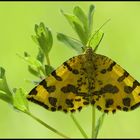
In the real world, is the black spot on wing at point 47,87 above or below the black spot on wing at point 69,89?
above

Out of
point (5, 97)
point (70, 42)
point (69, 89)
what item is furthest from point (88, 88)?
point (5, 97)

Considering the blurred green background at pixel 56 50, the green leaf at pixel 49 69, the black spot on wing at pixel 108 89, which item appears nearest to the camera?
the green leaf at pixel 49 69

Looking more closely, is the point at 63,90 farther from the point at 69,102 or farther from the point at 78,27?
the point at 78,27

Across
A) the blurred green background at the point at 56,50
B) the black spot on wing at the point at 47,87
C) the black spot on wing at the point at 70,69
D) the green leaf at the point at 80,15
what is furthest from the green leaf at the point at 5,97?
the blurred green background at the point at 56,50

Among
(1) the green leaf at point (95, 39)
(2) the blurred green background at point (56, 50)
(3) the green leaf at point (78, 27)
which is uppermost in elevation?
(3) the green leaf at point (78, 27)

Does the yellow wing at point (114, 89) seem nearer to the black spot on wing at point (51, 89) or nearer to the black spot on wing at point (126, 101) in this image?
the black spot on wing at point (126, 101)

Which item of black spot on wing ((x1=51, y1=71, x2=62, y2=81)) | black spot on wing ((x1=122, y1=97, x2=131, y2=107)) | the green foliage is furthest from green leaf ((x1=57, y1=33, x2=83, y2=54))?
black spot on wing ((x1=122, y1=97, x2=131, y2=107))

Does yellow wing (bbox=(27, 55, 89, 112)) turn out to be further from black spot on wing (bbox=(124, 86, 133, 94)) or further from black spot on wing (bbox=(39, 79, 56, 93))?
black spot on wing (bbox=(124, 86, 133, 94))
